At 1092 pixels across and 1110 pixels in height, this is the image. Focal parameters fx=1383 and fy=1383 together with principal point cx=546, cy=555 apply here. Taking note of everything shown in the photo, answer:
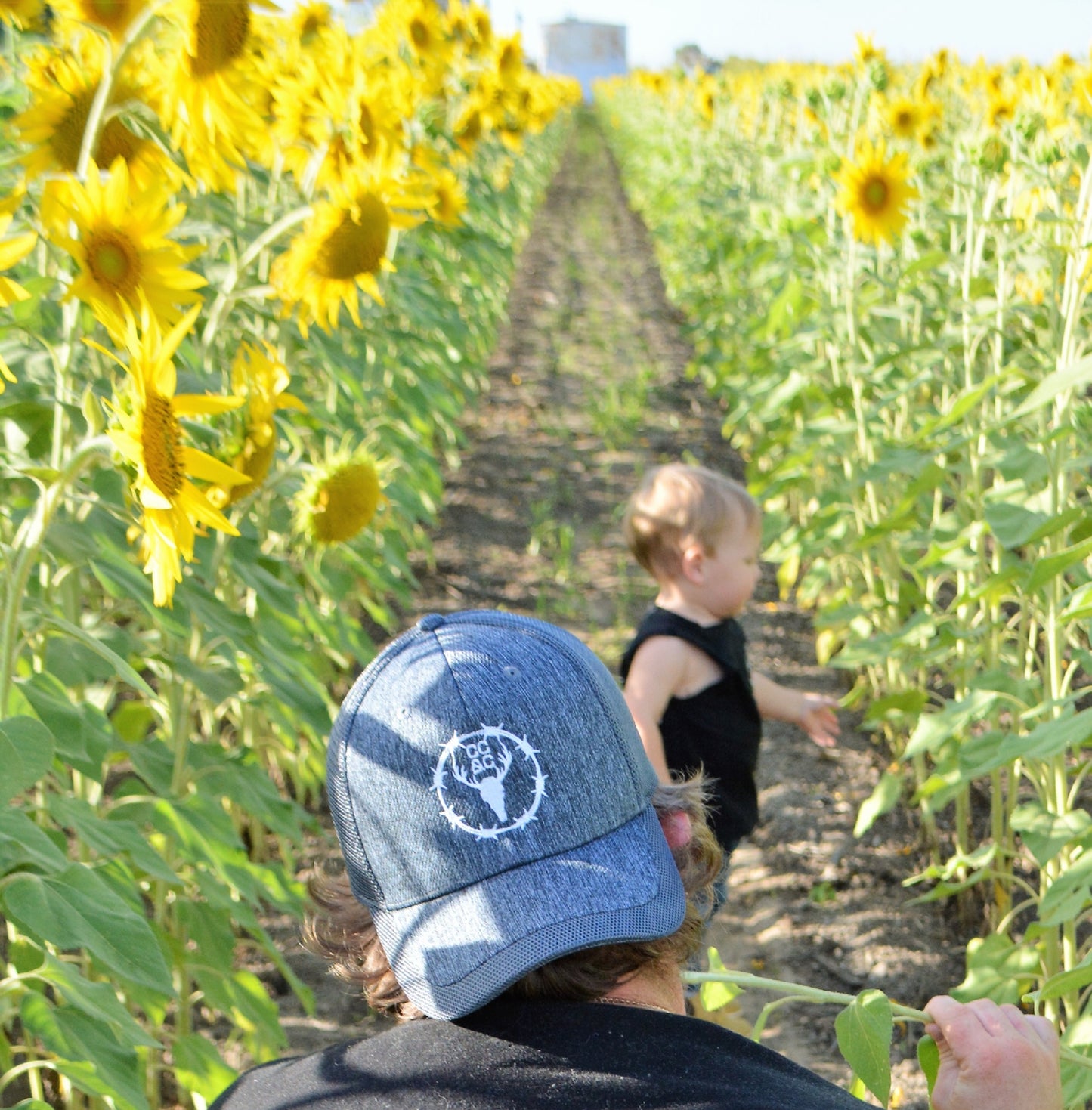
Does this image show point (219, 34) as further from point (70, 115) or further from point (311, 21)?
point (311, 21)

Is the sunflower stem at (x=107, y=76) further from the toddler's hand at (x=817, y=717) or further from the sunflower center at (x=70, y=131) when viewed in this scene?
the toddler's hand at (x=817, y=717)

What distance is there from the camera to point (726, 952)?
273cm

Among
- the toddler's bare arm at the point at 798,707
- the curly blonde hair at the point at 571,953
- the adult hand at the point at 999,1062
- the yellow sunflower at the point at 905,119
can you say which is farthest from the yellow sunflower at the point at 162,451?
the yellow sunflower at the point at 905,119

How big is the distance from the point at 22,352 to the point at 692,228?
23.6ft

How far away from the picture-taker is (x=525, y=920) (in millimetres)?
932

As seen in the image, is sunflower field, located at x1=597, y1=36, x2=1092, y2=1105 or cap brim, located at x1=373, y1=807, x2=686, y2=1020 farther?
sunflower field, located at x1=597, y1=36, x2=1092, y2=1105

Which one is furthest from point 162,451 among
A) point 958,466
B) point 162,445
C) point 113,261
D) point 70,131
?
point 958,466

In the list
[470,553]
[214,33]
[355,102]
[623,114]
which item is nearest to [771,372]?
[470,553]

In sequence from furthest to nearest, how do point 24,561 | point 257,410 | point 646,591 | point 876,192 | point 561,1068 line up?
point 646,591
point 876,192
point 257,410
point 24,561
point 561,1068

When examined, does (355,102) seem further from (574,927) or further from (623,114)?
(623,114)

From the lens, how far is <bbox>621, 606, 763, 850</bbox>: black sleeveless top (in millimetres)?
2289

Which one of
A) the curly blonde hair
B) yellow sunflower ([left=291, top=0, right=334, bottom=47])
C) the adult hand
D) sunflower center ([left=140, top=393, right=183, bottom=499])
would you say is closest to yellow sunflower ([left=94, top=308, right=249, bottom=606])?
sunflower center ([left=140, top=393, right=183, bottom=499])

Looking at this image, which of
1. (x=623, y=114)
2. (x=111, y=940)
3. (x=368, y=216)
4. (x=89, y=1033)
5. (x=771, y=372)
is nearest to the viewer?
(x=111, y=940)

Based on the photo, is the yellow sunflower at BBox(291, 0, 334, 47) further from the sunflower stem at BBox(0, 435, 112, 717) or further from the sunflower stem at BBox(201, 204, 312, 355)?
the sunflower stem at BBox(0, 435, 112, 717)
